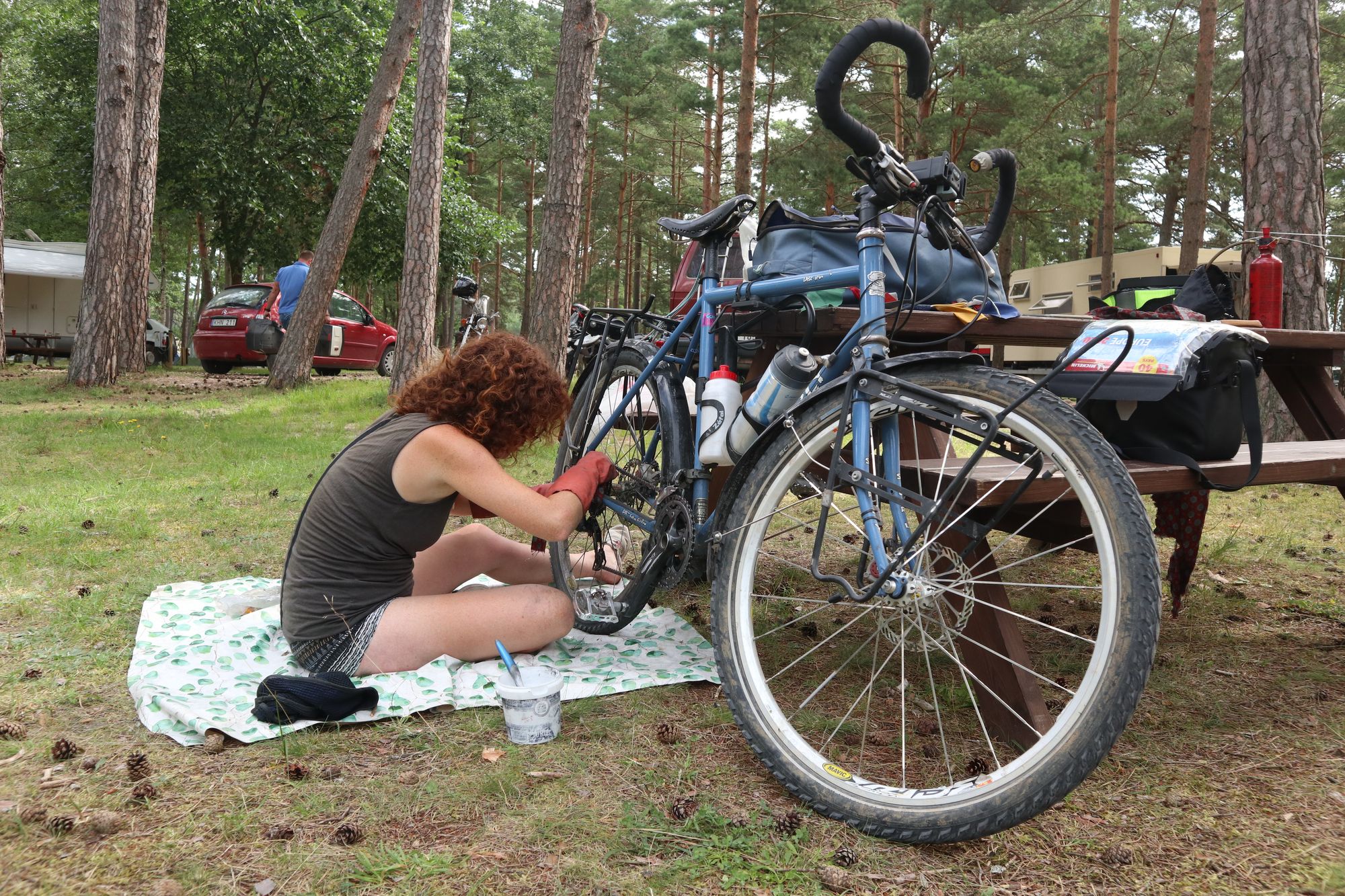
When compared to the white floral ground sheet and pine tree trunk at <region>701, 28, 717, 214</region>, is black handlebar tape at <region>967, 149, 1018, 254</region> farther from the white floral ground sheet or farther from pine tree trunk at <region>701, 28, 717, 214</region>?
pine tree trunk at <region>701, 28, 717, 214</region>

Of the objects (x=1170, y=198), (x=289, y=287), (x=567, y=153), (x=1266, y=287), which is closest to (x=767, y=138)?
(x=1170, y=198)

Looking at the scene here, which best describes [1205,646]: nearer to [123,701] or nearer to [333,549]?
[333,549]

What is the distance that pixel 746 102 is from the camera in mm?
10906

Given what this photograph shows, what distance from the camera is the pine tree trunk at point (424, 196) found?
8.29 meters

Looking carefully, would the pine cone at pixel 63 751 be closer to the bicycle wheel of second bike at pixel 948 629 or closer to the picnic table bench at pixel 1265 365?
the bicycle wheel of second bike at pixel 948 629

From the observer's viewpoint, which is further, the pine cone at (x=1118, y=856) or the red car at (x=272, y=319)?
the red car at (x=272, y=319)

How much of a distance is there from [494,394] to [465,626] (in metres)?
0.67

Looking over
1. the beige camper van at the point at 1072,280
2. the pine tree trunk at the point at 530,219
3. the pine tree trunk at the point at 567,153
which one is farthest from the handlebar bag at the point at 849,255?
the pine tree trunk at the point at 530,219

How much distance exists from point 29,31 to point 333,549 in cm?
1989

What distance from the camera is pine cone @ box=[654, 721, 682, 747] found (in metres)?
2.15

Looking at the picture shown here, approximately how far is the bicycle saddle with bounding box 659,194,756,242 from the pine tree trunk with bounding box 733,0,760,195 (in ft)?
26.4

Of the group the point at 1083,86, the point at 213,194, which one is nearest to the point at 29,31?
the point at 213,194

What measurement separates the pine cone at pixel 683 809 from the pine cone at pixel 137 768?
3.70 ft

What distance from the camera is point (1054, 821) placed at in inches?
69.7
